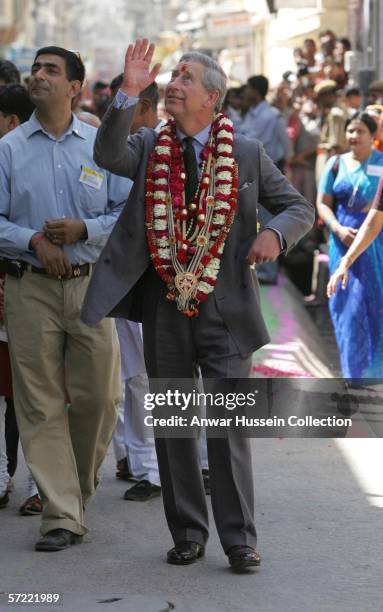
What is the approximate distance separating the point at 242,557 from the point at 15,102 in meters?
2.82

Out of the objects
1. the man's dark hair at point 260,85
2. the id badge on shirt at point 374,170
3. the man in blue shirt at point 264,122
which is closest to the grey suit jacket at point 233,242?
the id badge on shirt at point 374,170

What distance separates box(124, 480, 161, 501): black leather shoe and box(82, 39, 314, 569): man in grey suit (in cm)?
134

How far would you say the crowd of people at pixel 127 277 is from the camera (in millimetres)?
6230

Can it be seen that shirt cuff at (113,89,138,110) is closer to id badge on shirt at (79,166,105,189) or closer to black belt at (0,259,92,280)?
id badge on shirt at (79,166,105,189)

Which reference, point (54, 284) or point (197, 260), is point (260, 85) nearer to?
point (54, 284)

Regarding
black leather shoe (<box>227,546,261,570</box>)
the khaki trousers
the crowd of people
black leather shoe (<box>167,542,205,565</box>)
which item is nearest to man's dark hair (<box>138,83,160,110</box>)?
the crowd of people

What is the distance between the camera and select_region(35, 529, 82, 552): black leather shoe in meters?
6.63

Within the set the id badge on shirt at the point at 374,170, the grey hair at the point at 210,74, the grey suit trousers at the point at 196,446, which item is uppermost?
the grey hair at the point at 210,74

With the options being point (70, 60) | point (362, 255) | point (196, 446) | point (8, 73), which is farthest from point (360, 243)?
point (196, 446)

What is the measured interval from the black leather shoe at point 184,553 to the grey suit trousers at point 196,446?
3 cm

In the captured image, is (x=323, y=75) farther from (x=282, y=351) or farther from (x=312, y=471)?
(x=312, y=471)

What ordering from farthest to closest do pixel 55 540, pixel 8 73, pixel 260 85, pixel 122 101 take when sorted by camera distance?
pixel 260 85, pixel 8 73, pixel 55 540, pixel 122 101

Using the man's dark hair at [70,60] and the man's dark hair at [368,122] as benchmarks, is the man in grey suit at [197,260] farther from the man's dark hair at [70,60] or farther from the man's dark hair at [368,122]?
the man's dark hair at [368,122]

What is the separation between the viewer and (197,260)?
6.21m
